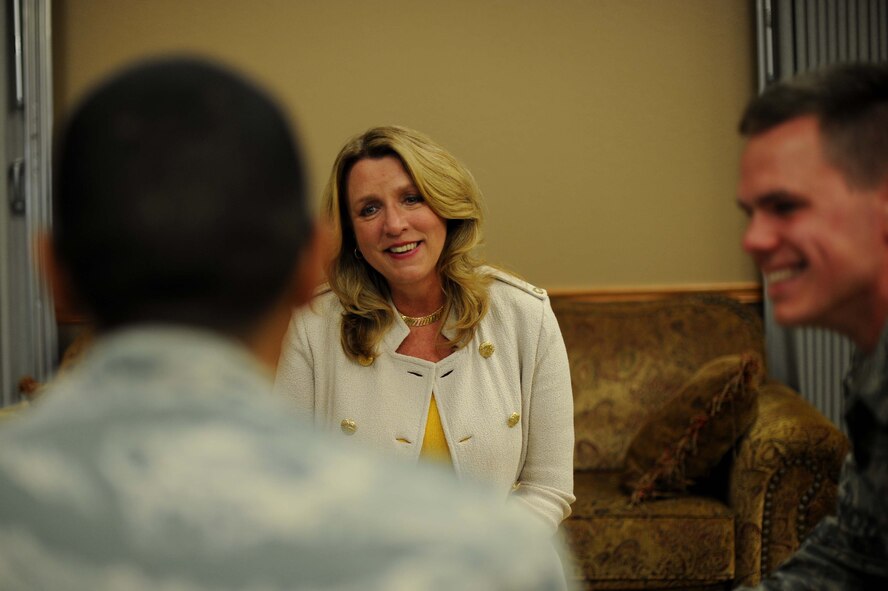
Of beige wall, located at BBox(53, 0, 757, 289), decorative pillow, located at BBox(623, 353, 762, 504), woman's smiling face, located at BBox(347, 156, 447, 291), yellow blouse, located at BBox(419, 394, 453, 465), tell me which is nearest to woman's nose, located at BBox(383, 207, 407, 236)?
woman's smiling face, located at BBox(347, 156, 447, 291)

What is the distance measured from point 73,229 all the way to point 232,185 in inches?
4.9

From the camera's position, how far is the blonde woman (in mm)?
2258

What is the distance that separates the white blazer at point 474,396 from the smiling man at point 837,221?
3.50 ft

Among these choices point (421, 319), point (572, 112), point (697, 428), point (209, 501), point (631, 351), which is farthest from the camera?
point (572, 112)

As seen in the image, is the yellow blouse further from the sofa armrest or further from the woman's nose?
the sofa armrest

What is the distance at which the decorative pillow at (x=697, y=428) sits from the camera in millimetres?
3184

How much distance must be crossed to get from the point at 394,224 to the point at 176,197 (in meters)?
1.58

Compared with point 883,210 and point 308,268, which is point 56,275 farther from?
point 883,210

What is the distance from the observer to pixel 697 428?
10.6 ft

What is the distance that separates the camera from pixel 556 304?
13.6ft

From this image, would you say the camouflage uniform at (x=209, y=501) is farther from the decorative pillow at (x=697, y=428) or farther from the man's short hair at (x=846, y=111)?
the decorative pillow at (x=697, y=428)

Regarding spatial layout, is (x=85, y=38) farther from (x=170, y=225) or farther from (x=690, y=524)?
(x=170, y=225)

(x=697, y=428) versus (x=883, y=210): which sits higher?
(x=883, y=210)

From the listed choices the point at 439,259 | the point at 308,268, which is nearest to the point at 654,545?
the point at 439,259
